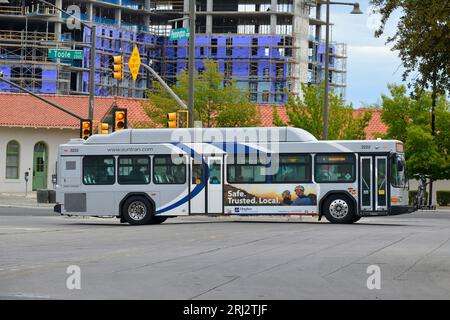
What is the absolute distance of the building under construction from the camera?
126250mm

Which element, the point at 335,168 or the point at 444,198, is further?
the point at 444,198

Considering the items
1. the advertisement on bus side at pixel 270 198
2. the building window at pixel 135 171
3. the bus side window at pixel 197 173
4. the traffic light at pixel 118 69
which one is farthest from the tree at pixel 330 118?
the building window at pixel 135 171

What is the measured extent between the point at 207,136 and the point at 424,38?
16752mm

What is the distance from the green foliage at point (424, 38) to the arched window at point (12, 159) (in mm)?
56656

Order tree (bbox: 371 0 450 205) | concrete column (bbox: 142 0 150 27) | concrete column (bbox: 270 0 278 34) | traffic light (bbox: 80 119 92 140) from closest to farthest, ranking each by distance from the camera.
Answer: tree (bbox: 371 0 450 205)
traffic light (bbox: 80 119 92 140)
concrete column (bbox: 270 0 278 34)
concrete column (bbox: 142 0 150 27)

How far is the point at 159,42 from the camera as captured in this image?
147 metres

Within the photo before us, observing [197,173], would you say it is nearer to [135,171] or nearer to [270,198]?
[135,171]

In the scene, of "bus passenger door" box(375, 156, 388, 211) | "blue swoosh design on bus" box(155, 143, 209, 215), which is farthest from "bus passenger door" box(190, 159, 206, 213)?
"bus passenger door" box(375, 156, 388, 211)

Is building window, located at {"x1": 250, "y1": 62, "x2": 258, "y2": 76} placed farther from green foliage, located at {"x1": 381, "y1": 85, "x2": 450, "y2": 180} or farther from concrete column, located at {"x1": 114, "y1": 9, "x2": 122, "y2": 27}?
green foliage, located at {"x1": 381, "y1": 85, "x2": 450, "y2": 180}

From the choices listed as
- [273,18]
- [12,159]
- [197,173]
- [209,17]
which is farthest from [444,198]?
[209,17]

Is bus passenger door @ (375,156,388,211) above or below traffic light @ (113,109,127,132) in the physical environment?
below

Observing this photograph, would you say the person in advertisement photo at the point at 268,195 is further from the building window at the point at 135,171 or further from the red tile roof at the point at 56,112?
the red tile roof at the point at 56,112

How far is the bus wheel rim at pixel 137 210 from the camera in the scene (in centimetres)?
3472
